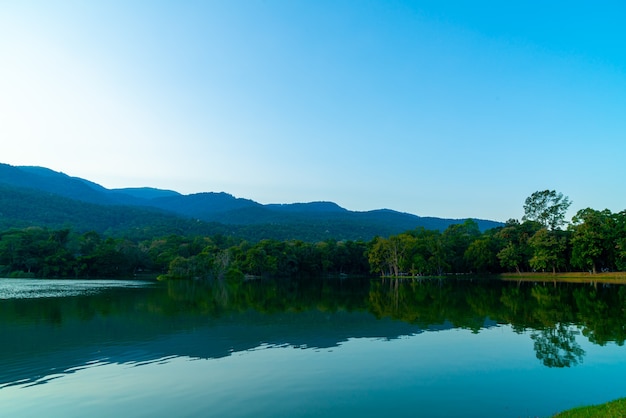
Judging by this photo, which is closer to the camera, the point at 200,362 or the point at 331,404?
the point at 331,404

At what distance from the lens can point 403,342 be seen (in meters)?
19.5

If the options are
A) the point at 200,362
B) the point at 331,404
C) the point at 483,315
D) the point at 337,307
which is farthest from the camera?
the point at 337,307

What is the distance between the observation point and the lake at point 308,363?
11406 millimetres

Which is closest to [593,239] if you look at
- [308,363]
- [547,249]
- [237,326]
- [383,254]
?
[547,249]

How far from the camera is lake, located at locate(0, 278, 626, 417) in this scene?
11406 millimetres

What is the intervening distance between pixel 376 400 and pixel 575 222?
71.3m

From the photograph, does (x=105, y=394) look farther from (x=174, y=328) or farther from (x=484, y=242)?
(x=484, y=242)

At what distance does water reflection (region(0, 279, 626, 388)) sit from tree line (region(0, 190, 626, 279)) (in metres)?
36.2

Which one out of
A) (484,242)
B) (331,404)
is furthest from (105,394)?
(484,242)

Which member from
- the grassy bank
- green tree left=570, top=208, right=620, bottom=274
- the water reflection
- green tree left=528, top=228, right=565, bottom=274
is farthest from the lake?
green tree left=528, top=228, right=565, bottom=274

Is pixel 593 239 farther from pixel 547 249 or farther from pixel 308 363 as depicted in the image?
pixel 308 363

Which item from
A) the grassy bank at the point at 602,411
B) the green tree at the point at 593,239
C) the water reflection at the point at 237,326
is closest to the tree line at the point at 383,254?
the green tree at the point at 593,239

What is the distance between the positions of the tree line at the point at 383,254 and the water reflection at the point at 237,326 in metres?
36.2

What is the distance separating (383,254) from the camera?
91.5 metres
